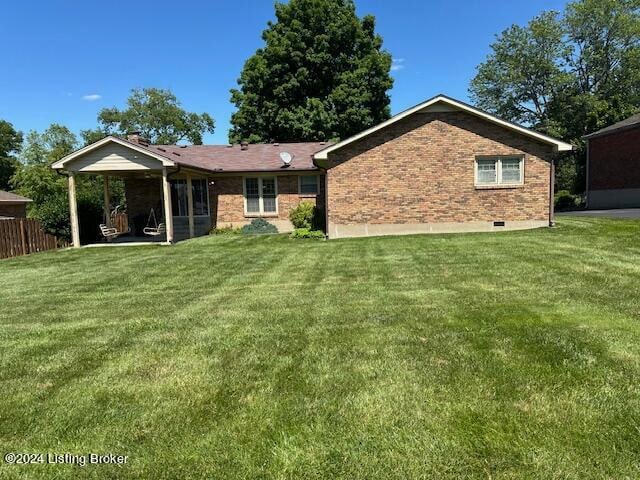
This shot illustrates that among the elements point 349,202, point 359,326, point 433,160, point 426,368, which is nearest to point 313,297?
point 359,326

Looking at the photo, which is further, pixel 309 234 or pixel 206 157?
pixel 206 157

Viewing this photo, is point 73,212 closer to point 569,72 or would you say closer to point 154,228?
point 154,228

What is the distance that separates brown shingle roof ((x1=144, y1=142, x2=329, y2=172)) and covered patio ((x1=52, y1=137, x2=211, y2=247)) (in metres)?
1.07

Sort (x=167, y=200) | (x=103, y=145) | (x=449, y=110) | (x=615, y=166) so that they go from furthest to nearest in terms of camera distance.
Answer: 1. (x=615, y=166)
2. (x=103, y=145)
3. (x=167, y=200)
4. (x=449, y=110)

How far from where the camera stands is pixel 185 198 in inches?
811

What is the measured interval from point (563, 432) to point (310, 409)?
1.75 meters

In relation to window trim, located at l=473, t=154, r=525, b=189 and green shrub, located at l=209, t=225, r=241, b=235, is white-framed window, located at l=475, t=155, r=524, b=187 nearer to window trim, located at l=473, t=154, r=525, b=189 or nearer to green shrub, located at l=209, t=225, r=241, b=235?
window trim, located at l=473, t=154, r=525, b=189

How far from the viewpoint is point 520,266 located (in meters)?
8.82

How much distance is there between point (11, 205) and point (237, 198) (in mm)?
26263

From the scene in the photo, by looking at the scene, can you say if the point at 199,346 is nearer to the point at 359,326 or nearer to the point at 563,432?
the point at 359,326

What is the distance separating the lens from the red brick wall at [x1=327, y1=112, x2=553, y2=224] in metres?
15.8

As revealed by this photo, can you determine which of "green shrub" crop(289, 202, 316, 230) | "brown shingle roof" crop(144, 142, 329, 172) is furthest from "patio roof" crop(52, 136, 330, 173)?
"green shrub" crop(289, 202, 316, 230)

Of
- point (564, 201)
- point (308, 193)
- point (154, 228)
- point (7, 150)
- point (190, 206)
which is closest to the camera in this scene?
point (190, 206)

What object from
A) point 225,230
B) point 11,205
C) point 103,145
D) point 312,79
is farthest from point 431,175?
point 11,205
